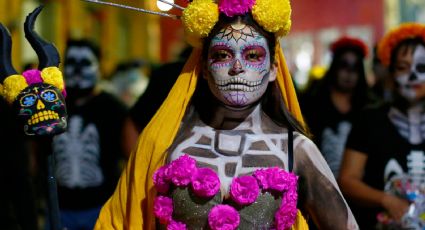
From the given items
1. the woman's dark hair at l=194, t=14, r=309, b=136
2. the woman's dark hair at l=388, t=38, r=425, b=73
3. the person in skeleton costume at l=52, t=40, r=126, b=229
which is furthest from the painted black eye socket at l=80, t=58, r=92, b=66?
the woman's dark hair at l=194, t=14, r=309, b=136

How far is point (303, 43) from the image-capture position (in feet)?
63.0

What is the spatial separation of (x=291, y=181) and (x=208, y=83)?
629mm

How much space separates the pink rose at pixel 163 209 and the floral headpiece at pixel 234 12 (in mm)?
768

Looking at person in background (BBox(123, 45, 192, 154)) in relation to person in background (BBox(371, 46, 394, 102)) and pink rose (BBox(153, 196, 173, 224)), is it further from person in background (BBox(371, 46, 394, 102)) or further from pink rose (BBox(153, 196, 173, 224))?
person in background (BBox(371, 46, 394, 102))

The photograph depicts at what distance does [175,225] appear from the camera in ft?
12.9

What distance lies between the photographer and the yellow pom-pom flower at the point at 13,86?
3.70 metres

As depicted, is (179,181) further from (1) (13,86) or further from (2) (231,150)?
(1) (13,86)

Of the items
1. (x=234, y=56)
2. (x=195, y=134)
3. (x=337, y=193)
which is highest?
(x=234, y=56)

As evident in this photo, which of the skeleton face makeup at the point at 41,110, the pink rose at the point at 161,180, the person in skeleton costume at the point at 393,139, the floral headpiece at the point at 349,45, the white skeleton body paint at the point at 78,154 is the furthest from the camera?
the floral headpiece at the point at 349,45

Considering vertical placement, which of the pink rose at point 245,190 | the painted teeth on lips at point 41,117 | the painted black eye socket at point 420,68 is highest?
the painted black eye socket at point 420,68

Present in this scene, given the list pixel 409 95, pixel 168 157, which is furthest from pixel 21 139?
pixel 409 95

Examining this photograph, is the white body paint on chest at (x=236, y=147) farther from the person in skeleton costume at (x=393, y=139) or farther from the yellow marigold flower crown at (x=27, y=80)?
the person in skeleton costume at (x=393, y=139)

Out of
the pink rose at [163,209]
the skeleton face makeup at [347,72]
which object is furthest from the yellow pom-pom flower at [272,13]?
the skeleton face makeup at [347,72]

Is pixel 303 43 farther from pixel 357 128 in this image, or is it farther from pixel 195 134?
pixel 195 134
